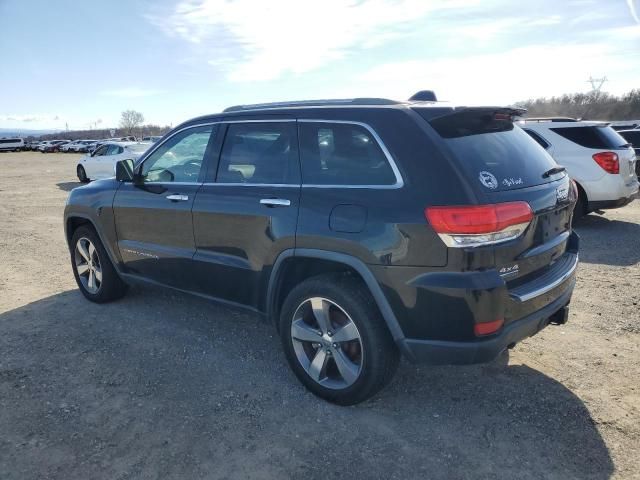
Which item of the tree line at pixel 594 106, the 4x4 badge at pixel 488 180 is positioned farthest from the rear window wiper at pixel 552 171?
the tree line at pixel 594 106

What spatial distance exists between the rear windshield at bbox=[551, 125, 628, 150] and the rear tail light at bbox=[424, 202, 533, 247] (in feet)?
21.4

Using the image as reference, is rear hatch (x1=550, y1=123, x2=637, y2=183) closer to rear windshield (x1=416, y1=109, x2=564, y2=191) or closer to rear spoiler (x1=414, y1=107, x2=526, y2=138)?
rear windshield (x1=416, y1=109, x2=564, y2=191)

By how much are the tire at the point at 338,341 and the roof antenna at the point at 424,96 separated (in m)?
1.29

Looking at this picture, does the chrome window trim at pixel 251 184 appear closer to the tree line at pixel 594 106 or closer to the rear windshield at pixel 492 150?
the rear windshield at pixel 492 150

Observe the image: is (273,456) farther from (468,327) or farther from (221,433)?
(468,327)

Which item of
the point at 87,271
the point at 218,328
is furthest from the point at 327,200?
the point at 87,271

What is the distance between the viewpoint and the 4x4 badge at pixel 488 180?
2736 millimetres

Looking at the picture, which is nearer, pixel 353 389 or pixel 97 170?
pixel 353 389

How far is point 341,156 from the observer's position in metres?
3.16

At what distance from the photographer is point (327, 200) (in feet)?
10.1

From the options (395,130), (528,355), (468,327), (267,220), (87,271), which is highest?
(395,130)

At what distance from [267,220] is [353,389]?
120 cm

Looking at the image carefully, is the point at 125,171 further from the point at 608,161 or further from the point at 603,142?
the point at 603,142

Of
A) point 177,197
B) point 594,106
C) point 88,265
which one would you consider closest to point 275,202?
point 177,197
